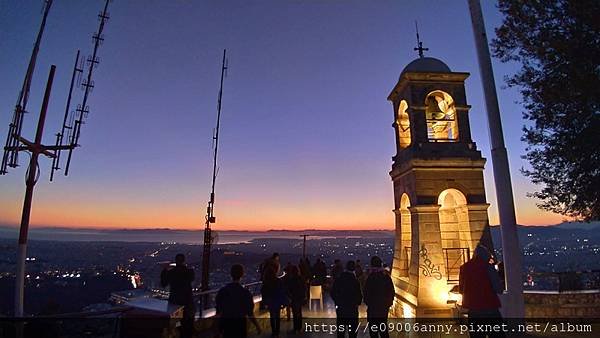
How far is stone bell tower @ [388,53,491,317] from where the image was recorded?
1030cm

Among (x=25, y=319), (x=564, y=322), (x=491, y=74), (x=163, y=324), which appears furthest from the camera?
(x=564, y=322)

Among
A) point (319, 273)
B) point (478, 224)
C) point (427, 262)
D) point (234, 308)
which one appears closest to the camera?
point (234, 308)

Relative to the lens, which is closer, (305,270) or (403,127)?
(305,270)

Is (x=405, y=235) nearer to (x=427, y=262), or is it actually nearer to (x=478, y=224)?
(x=427, y=262)

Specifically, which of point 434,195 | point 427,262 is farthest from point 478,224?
point 427,262

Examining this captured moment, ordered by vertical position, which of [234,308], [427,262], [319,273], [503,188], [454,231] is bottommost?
[319,273]

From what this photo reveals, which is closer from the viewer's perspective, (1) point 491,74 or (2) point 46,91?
(1) point 491,74

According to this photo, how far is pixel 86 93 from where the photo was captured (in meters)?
11.1

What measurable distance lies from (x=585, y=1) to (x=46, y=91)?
14.8m

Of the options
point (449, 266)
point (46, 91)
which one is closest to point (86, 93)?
point (46, 91)

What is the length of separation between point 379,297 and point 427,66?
369 inches

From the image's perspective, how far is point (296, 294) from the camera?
28.2ft

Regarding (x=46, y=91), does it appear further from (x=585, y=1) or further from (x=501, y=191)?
(x=585, y=1)

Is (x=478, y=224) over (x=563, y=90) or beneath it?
beneath
